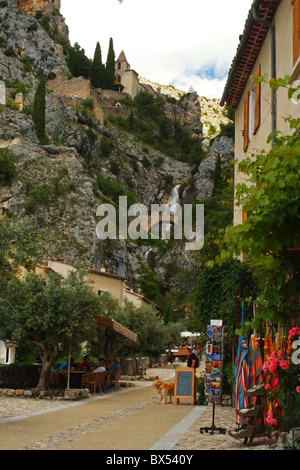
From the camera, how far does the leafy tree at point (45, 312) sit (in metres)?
14.8

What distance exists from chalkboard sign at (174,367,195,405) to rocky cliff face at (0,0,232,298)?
2886 cm

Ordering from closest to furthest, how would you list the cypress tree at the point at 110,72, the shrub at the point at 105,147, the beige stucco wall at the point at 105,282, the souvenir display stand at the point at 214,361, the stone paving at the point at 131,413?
the stone paving at the point at 131,413, the souvenir display stand at the point at 214,361, the beige stucco wall at the point at 105,282, the shrub at the point at 105,147, the cypress tree at the point at 110,72

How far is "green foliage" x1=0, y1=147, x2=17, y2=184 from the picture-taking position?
5276 cm

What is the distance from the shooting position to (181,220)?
75875 mm

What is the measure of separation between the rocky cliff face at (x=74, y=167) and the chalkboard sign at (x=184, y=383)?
2886 cm

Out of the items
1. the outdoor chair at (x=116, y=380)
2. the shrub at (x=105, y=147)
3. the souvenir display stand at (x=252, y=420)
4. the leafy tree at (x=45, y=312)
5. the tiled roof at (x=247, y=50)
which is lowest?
the outdoor chair at (x=116, y=380)

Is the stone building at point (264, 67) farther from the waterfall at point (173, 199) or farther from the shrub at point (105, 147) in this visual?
the waterfall at point (173, 199)

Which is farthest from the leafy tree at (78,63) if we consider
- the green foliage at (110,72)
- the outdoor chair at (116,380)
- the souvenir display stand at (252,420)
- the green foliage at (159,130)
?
the souvenir display stand at (252,420)

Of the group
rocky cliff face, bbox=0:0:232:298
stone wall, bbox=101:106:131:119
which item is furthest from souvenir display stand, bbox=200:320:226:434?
stone wall, bbox=101:106:131:119

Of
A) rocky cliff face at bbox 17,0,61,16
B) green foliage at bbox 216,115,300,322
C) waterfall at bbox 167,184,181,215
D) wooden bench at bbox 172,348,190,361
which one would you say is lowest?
wooden bench at bbox 172,348,190,361

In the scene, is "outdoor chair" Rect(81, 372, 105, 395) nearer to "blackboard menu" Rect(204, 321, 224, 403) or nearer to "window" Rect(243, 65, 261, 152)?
"blackboard menu" Rect(204, 321, 224, 403)

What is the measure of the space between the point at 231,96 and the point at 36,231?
824 centimetres

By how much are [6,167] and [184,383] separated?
4309 cm

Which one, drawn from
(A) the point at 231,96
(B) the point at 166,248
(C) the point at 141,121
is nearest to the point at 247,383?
(A) the point at 231,96
